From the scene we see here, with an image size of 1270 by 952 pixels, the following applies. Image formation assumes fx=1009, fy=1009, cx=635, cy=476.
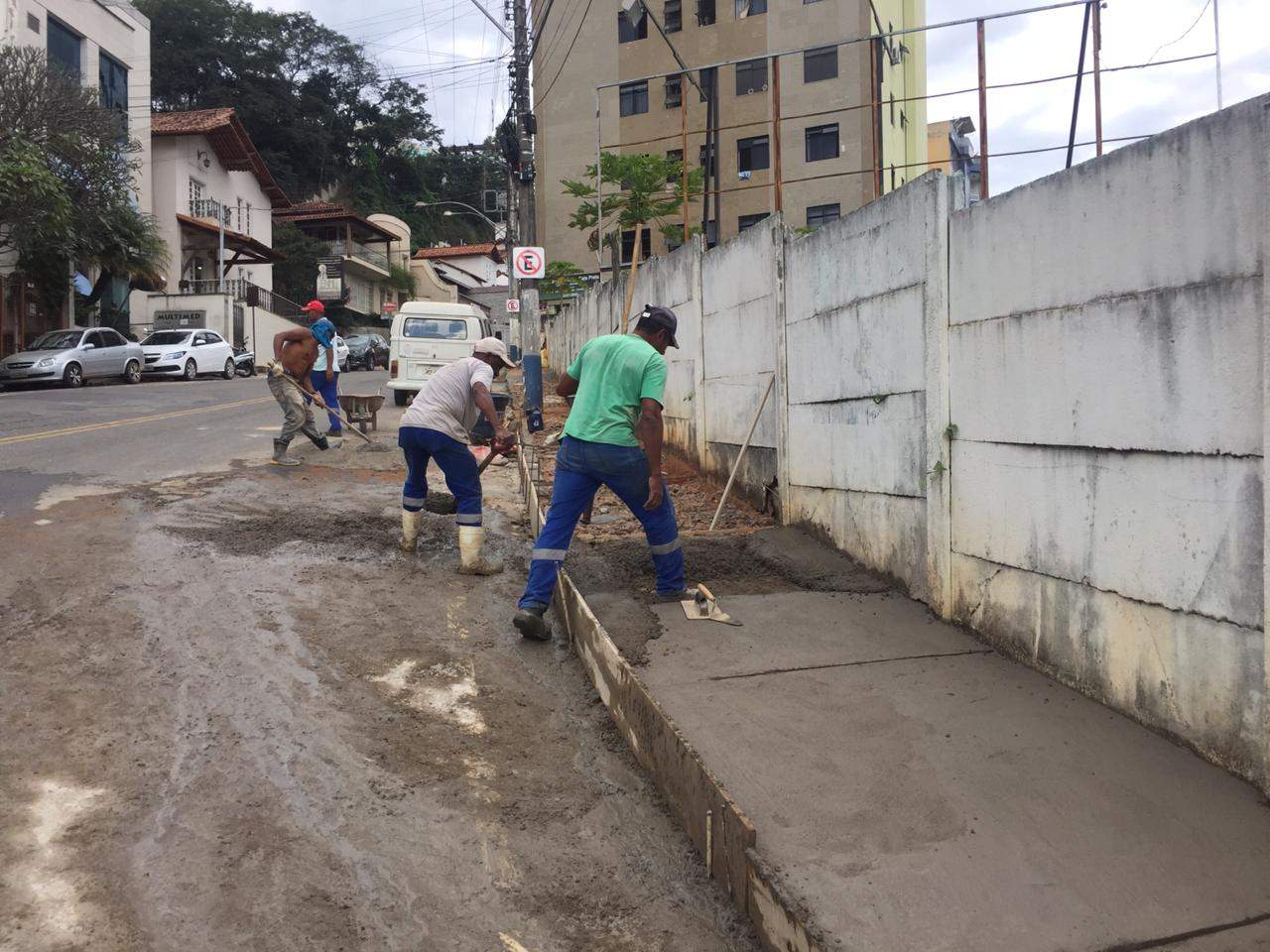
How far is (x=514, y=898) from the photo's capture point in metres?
3.11

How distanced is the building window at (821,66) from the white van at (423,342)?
21.1 m

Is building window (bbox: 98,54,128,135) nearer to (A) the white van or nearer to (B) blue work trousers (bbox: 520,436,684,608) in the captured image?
(A) the white van

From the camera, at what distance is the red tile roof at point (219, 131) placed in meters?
37.7

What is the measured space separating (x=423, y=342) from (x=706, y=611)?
13.8m

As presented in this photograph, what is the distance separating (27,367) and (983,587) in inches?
929

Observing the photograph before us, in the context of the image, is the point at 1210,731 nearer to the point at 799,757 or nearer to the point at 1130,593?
the point at 1130,593

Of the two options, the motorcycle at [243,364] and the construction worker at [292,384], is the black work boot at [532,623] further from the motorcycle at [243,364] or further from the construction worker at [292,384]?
the motorcycle at [243,364]

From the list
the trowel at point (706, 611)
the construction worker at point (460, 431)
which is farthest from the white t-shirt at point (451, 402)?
the trowel at point (706, 611)

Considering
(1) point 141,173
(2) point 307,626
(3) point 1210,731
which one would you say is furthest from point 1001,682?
(1) point 141,173

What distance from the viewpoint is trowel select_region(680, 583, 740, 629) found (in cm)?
551

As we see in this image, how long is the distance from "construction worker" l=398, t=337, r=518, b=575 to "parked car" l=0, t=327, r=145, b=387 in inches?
775

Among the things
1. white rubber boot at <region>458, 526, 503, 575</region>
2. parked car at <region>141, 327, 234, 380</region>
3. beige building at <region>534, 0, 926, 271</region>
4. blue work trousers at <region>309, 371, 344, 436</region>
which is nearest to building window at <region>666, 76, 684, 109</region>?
Result: beige building at <region>534, 0, 926, 271</region>

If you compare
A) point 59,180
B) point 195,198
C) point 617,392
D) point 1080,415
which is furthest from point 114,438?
point 195,198

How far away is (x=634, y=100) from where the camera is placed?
122 ft
